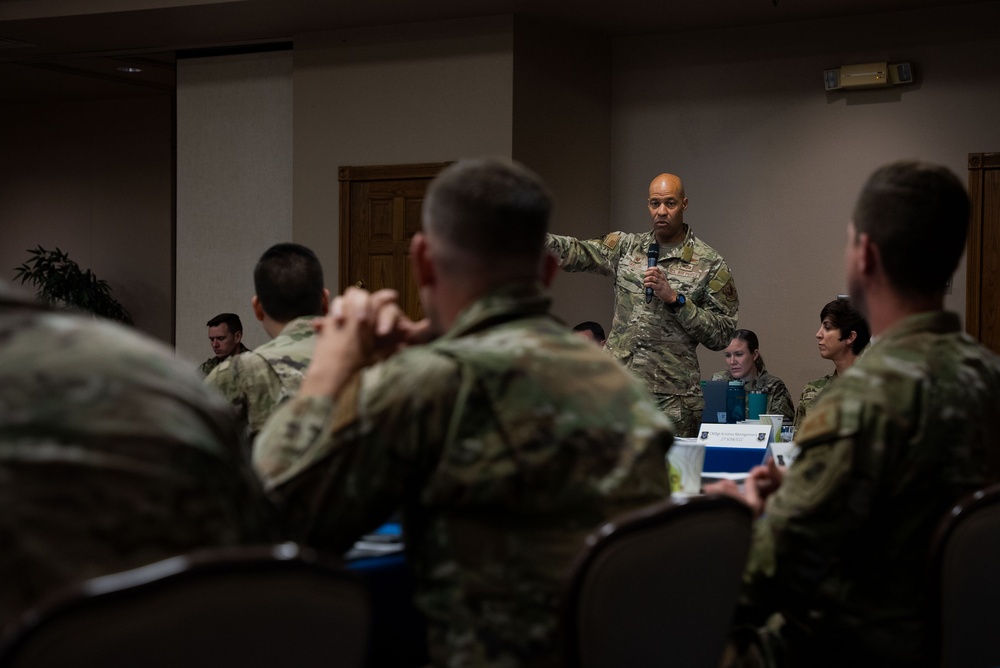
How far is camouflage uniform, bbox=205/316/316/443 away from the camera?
9.50 feet

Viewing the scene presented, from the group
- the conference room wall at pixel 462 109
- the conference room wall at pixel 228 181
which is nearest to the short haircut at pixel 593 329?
the conference room wall at pixel 462 109

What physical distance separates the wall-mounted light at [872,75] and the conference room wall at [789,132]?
9 centimetres

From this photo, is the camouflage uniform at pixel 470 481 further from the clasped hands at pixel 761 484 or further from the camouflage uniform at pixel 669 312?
the camouflage uniform at pixel 669 312

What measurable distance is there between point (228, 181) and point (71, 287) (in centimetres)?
277

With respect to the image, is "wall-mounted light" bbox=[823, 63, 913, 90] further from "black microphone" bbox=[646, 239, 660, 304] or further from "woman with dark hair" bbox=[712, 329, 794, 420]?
"black microphone" bbox=[646, 239, 660, 304]

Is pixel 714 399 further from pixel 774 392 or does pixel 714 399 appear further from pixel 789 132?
pixel 789 132

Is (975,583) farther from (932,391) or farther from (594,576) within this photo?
(594,576)

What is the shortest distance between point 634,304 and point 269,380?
9.34 ft

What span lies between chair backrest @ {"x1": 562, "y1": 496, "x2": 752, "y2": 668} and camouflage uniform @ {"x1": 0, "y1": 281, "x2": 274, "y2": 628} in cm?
45

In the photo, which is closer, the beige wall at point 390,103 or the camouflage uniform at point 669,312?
the camouflage uniform at point 669,312

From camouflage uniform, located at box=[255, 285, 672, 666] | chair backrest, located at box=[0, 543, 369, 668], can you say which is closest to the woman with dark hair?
camouflage uniform, located at box=[255, 285, 672, 666]

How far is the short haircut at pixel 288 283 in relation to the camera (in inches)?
123

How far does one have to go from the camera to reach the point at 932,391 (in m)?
1.72

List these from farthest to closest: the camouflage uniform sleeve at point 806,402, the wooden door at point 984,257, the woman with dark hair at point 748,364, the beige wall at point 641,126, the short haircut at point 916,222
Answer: the beige wall at point 641,126, the wooden door at point 984,257, the woman with dark hair at point 748,364, the camouflage uniform sleeve at point 806,402, the short haircut at point 916,222
